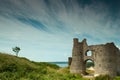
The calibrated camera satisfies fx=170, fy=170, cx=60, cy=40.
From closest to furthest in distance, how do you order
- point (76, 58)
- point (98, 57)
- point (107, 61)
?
1. point (107, 61)
2. point (98, 57)
3. point (76, 58)

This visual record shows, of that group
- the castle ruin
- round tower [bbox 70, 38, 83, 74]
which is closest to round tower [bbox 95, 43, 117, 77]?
the castle ruin

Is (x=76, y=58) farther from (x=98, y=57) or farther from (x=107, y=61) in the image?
(x=107, y=61)

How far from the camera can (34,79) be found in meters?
27.1

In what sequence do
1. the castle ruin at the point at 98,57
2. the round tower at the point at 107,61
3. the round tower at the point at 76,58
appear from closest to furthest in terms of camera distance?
the round tower at the point at 107,61, the castle ruin at the point at 98,57, the round tower at the point at 76,58

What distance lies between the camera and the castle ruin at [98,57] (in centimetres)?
4284

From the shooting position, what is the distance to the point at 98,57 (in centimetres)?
4450

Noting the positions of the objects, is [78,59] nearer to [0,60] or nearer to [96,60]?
[96,60]

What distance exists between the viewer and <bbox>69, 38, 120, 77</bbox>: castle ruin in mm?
42844

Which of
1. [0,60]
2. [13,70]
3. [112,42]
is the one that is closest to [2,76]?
[13,70]

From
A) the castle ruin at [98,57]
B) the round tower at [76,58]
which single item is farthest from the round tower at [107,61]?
the round tower at [76,58]

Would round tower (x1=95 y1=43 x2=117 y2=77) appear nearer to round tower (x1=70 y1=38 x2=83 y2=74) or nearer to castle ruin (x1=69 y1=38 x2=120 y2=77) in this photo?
castle ruin (x1=69 y1=38 x2=120 y2=77)

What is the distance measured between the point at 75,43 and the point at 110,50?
10329mm

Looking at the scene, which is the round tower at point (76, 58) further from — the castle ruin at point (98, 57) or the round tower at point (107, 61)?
the round tower at point (107, 61)

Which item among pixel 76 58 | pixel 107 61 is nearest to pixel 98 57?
pixel 107 61
